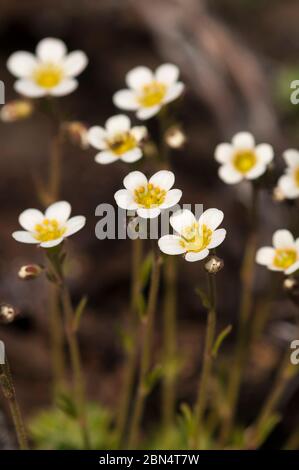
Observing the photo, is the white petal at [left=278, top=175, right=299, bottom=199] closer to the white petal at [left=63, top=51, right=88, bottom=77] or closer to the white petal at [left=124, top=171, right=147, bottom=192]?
the white petal at [left=124, top=171, right=147, bottom=192]

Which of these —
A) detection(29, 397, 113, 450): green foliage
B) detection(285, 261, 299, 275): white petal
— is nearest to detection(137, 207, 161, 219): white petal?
detection(285, 261, 299, 275): white petal

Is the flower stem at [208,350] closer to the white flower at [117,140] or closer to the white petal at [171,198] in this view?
the white petal at [171,198]

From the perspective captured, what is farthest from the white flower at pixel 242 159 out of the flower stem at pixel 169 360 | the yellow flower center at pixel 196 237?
the flower stem at pixel 169 360

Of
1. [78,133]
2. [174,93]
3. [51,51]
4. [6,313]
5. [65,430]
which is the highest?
[51,51]

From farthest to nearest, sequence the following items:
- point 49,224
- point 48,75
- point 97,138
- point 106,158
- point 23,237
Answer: point 48,75 < point 97,138 < point 106,158 < point 49,224 < point 23,237

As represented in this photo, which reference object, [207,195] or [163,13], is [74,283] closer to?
[207,195]

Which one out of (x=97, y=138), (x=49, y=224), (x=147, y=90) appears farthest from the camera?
(x=147, y=90)

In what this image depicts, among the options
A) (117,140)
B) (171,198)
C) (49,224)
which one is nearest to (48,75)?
(117,140)

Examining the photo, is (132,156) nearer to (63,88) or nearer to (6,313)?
(63,88)
